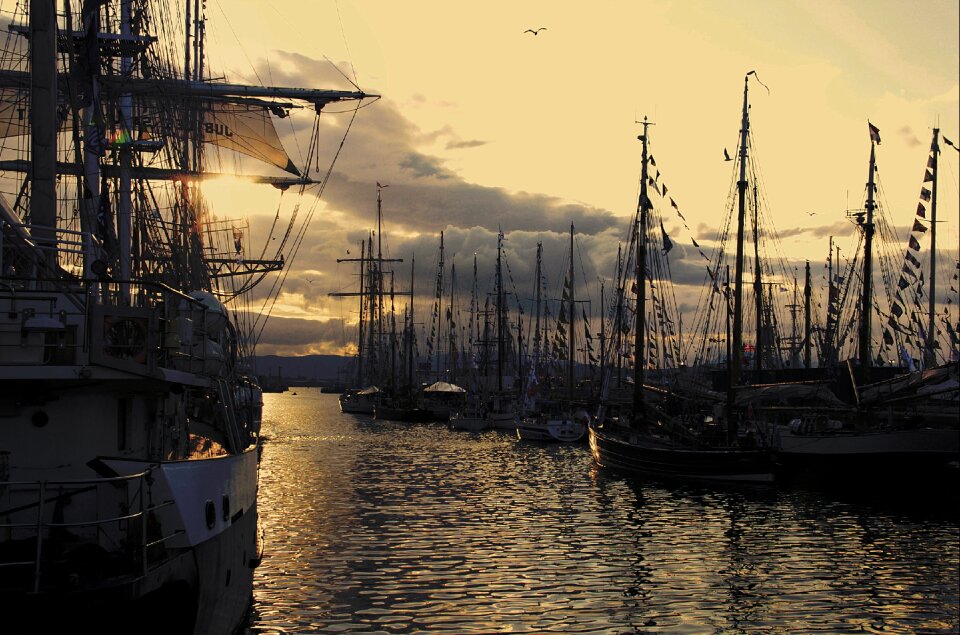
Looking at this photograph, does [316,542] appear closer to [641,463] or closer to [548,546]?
[548,546]

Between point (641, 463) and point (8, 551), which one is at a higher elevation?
point (8, 551)

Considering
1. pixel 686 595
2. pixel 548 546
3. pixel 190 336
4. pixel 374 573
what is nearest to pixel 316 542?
pixel 374 573

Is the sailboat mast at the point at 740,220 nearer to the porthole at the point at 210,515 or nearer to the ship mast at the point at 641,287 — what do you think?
the ship mast at the point at 641,287

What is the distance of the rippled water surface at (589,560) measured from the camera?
64.4ft

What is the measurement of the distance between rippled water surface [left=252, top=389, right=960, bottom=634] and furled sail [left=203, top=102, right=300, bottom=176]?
18678 mm

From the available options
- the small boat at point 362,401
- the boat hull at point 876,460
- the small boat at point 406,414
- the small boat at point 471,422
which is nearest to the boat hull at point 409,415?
the small boat at point 406,414

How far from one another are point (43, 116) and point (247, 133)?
33.1 metres

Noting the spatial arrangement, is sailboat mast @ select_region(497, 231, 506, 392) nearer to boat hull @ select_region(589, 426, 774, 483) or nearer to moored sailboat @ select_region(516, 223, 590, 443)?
moored sailboat @ select_region(516, 223, 590, 443)

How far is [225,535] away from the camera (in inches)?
599

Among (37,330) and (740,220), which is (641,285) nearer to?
(740,220)

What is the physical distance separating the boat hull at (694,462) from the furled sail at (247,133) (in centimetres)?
2535

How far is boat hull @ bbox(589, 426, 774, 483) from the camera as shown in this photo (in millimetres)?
41344

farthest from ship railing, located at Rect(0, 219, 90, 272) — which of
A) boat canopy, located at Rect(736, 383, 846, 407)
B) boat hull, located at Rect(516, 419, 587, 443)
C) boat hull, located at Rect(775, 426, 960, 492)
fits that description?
boat hull, located at Rect(516, 419, 587, 443)

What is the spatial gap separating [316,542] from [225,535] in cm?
1289
